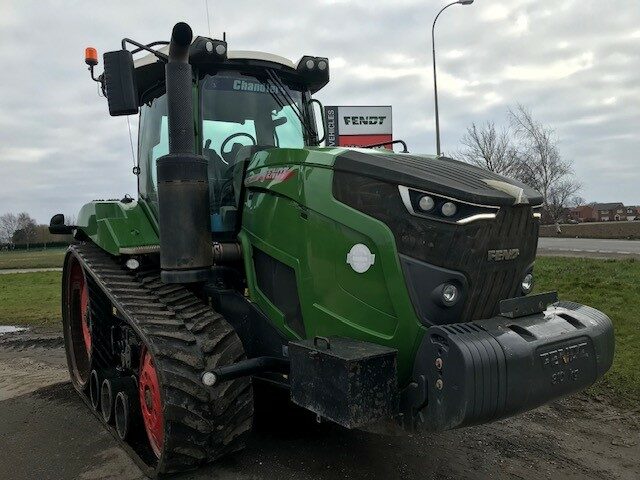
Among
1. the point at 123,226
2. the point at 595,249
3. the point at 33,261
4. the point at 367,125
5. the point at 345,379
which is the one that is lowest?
the point at 33,261

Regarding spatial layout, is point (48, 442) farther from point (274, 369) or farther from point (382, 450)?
point (382, 450)

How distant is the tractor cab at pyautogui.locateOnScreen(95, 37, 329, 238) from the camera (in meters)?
3.97

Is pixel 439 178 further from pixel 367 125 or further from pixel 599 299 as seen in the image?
pixel 367 125

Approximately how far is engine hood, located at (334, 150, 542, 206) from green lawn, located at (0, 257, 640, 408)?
2.85m

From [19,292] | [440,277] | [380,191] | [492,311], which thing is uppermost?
[380,191]

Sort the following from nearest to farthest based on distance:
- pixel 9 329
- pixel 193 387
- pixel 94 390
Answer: pixel 193 387, pixel 94 390, pixel 9 329

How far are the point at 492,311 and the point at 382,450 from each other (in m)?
1.42

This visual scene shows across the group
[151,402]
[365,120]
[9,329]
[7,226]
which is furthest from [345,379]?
[7,226]

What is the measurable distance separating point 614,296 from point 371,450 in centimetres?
644

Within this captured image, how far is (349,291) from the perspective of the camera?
3.03 meters

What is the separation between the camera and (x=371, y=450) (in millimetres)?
3844

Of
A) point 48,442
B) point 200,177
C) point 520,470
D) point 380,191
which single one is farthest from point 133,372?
point 520,470

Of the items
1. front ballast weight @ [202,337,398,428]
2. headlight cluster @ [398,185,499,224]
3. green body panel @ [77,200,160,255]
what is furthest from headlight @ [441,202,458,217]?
green body panel @ [77,200,160,255]

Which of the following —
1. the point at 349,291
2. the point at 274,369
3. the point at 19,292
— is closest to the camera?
the point at 349,291
